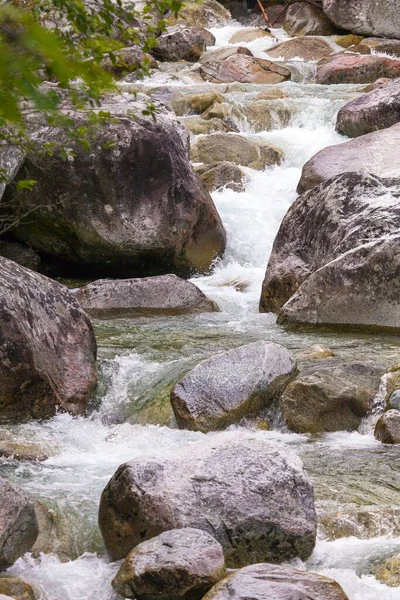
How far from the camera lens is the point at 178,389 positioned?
7.52m

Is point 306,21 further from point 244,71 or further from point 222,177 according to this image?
point 222,177

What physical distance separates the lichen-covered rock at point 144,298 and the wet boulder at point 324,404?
416cm

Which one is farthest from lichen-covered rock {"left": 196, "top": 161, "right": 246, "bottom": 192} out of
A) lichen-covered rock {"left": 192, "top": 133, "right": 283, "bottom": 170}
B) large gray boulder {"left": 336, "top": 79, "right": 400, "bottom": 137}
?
large gray boulder {"left": 336, "top": 79, "right": 400, "bottom": 137}

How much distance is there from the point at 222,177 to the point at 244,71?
8.70 meters

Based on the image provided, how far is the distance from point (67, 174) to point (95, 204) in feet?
1.78

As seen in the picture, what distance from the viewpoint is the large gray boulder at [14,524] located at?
15.8 feet

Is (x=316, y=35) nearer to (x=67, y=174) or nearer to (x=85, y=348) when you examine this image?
(x=67, y=174)

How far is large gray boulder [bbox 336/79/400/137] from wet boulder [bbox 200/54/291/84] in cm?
575

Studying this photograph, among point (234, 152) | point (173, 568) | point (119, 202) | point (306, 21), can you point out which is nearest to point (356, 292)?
point (119, 202)

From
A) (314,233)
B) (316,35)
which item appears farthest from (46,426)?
(316,35)

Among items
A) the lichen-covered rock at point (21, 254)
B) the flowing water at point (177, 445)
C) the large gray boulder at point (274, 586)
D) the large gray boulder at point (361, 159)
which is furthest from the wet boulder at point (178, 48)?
the large gray boulder at point (274, 586)

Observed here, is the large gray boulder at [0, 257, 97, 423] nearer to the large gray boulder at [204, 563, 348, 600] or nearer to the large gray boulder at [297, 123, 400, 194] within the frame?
the large gray boulder at [204, 563, 348, 600]

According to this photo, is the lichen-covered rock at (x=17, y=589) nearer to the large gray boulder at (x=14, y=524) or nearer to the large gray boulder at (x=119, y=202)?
the large gray boulder at (x=14, y=524)

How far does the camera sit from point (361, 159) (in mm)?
13117
